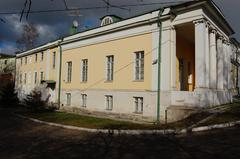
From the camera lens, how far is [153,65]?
1667cm

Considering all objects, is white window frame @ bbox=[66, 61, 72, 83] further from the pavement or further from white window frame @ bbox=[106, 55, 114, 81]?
the pavement

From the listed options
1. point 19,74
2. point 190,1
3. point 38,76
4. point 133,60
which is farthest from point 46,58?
point 190,1

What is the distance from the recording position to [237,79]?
39.6m

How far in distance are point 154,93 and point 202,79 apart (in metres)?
3.07

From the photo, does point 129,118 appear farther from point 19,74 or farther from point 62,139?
point 19,74

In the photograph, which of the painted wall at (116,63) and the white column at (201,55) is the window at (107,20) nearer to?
the painted wall at (116,63)

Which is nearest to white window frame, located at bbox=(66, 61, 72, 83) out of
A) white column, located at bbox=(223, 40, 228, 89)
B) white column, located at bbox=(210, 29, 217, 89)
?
white column, located at bbox=(210, 29, 217, 89)

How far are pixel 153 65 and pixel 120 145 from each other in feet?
26.6

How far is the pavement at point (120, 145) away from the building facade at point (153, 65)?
14.2ft

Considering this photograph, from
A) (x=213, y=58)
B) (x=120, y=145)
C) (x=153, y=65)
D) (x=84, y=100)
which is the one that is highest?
(x=213, y=58)

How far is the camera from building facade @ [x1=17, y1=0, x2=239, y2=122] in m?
15.2

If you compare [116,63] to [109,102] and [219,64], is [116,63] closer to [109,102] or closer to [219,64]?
[109,102]

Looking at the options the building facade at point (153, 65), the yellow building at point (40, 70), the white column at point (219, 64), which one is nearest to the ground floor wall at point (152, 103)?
the building facade at point (153, 65)

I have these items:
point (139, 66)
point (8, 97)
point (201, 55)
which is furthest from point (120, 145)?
point (8, 97)
